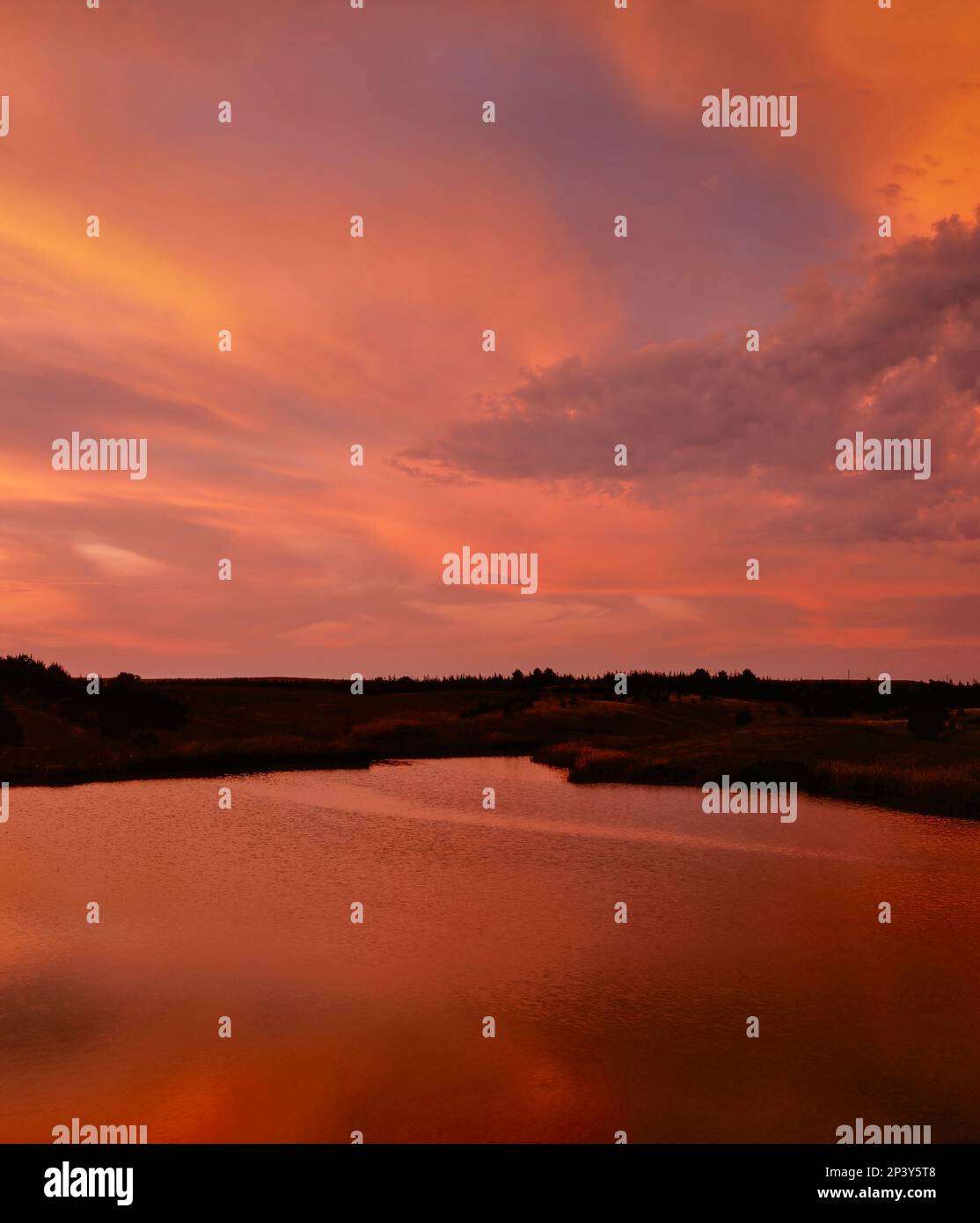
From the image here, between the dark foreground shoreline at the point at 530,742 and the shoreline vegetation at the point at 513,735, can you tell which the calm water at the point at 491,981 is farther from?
the shoreline vegetation at the point at 513,735

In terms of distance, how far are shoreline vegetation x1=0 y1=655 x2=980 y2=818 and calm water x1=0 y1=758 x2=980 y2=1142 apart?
1297cm

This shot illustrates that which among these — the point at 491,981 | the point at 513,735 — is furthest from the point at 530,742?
the point at 491,981

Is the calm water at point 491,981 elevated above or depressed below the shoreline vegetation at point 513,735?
below

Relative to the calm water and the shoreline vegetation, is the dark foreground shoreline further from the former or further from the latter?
the calm water

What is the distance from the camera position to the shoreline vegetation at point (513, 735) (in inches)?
2367

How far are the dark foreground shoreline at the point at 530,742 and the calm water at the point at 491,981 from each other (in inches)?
460

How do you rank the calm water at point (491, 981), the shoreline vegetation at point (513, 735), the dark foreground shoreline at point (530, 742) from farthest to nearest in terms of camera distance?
the shoreline vegetation at point (513, 735)
the dark foreground shoreline at point (530, 742)
the calm water at point (491, 981)

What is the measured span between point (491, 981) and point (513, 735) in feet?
220

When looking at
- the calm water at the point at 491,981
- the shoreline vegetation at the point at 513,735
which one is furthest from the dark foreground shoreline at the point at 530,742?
the calm water at the point at 491,981

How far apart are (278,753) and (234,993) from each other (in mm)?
54648

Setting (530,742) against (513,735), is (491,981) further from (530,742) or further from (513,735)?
(513,735)

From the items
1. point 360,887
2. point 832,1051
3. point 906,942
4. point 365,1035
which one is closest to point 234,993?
point 365,1035

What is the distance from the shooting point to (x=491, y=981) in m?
24.7
